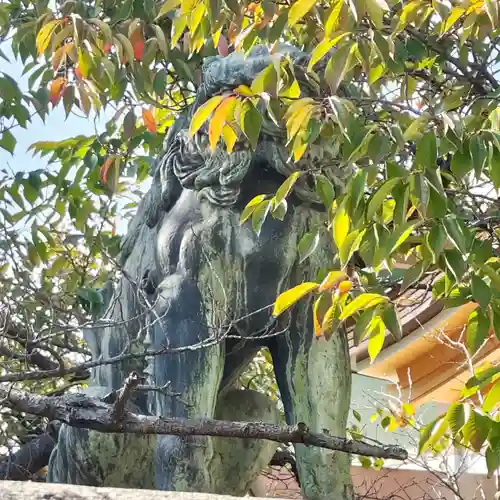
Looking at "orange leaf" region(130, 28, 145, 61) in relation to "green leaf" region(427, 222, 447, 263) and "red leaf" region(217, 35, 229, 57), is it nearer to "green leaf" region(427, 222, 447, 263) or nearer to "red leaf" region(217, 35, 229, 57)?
→ "red leaf" region(217, 35, 229, 57)

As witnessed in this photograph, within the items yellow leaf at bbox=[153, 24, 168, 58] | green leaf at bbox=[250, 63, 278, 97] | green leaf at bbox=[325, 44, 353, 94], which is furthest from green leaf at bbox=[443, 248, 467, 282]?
yellow leaf at bbox=[153, 24, 168, 58]

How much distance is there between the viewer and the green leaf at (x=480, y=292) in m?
2.34

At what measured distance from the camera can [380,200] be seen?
2352 millimetres

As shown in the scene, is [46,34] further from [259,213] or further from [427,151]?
[427,151]

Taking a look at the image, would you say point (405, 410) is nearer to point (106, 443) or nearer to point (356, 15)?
point (106, 443)

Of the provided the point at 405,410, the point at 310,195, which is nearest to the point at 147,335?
the point at 310,195

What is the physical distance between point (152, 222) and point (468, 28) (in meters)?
1.14

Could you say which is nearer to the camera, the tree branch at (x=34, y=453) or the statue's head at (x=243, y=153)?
the statue's head at (x=243, y=153)

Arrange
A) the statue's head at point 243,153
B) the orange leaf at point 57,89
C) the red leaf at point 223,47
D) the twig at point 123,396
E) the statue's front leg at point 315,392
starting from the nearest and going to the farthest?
1. the twig at point 123,396
2. the statue's front leg at point 315,392
3. the statue's head at point 243,153
4. the red leaf at point 223,47
5. the orange leaf at point 57,89

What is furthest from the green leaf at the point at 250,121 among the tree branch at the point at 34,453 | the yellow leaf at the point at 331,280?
the tree branch at the point at 34,453

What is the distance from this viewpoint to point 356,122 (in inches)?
106

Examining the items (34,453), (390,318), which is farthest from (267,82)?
(34,453)

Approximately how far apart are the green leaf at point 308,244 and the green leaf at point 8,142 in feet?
7.26

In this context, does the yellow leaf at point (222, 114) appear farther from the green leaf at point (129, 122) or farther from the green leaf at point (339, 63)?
the green leaf at point (129, 122)
